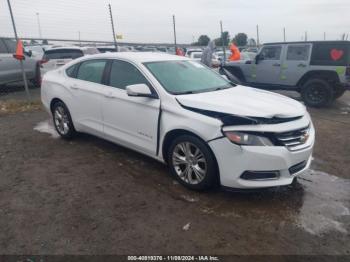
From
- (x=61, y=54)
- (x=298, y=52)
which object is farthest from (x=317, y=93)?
(x=61, y=54)

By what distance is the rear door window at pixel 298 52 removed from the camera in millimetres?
9555

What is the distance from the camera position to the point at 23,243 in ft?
10.00

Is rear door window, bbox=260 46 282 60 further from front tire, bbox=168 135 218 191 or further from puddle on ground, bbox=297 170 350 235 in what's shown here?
front tire, bbox=168 135 218 191

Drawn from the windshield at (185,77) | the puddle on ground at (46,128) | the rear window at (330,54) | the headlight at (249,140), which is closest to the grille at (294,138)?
the headlight at (249,140)

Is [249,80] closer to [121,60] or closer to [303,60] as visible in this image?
[303,60]

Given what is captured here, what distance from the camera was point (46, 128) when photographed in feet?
22.7

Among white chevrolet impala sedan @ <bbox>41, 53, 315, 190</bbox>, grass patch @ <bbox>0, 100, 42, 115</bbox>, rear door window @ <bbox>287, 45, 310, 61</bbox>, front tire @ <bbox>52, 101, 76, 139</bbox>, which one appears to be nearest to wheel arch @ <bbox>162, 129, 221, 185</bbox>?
white chevrolet impala sedan @ <bbox>41, 53, 315, 190</bbox>

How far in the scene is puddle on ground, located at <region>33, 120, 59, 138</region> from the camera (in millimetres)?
6535

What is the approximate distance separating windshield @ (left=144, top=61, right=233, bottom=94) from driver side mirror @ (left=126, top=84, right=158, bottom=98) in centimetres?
21

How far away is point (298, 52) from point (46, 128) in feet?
23.6

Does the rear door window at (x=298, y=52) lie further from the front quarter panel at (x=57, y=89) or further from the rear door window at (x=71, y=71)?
the front quarter panel at (x=57, y=89)

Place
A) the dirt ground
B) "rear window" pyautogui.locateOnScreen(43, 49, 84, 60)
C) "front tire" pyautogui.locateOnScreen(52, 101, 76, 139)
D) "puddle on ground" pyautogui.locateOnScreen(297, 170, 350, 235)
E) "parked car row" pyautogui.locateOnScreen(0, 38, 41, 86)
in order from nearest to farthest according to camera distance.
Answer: the dirt ground → "puddle on ground" pyautogui.locateOnScreen(297, 170, 350, 235) → "front tire" pyautogui.locateOnScreen(52, 101, 76, 139) → "parked car row" pyautogui.locateOnScreen(0, 38, 41, 86) → "rear window" pyautogui.locateOnScreen(43, 49, 84, 60)

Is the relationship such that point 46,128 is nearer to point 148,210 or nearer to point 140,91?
point 140,91

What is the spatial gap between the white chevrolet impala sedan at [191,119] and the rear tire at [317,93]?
5.38 m
